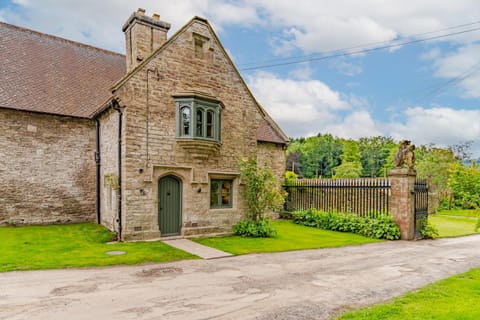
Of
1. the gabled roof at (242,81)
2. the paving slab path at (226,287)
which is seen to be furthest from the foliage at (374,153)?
the paving slab path at (226,287)

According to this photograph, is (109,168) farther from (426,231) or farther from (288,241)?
(426,231)

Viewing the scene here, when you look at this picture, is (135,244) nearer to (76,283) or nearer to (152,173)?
(152,173)

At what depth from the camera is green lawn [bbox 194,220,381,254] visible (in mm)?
11227

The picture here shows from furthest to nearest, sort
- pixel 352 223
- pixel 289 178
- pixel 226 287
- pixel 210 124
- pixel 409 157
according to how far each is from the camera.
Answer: pixel 289 178 < pixel 352 223 < pixel 409 157 < pixel 210 124 < pixel 226 287

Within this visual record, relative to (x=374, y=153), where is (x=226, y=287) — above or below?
below

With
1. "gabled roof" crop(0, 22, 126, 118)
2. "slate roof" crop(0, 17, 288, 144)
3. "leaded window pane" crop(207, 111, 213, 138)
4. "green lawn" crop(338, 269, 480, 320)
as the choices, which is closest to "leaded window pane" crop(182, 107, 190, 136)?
"leaded window pane" crop(207, 111, 213, 138)

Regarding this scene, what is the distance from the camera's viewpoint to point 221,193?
14031mm

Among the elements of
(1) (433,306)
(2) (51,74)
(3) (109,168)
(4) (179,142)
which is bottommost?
(1) (433,306)

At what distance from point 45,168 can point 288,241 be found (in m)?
11.9

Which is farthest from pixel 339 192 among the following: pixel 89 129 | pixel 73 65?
pixel 73 65

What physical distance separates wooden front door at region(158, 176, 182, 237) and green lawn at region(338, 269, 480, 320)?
8.68m

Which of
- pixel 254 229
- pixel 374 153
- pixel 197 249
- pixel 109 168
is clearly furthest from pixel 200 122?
pixel 374 153

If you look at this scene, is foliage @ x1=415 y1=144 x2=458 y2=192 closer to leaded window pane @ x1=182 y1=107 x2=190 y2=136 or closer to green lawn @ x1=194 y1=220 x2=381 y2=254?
green lawn @ x1=194 y1=220 x2=381 y2=254

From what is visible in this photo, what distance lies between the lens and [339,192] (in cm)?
1692
